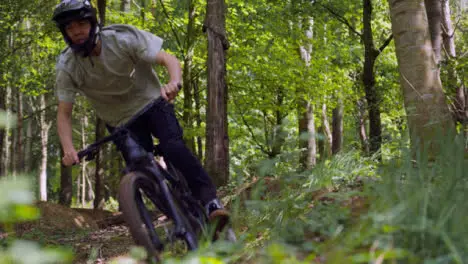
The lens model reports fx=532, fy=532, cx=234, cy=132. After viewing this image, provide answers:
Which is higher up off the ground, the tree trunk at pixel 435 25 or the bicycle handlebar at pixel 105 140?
the tree trunk at pixel 435 25

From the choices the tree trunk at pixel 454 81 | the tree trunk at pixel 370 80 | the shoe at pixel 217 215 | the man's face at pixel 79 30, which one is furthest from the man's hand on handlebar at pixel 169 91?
the tree trunk at pixel 370 80

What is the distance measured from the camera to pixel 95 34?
12.8ft

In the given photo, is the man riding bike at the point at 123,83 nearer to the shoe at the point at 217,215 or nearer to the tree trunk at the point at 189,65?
the shoe at the point at 217,215

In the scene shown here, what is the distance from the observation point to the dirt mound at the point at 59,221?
9578 mm

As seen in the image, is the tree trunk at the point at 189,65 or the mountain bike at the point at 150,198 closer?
the mountain bike at the point at 150,198

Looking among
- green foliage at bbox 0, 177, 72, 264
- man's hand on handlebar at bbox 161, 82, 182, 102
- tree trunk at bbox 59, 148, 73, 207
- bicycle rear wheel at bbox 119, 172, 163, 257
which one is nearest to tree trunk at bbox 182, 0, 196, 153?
tree trunk at bbox 59, 148, 73, 207

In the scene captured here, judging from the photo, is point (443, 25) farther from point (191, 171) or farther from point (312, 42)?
point (191, 171)

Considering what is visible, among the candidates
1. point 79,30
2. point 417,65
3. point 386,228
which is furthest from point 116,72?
point 417,65

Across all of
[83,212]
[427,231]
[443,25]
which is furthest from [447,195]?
[83,212]

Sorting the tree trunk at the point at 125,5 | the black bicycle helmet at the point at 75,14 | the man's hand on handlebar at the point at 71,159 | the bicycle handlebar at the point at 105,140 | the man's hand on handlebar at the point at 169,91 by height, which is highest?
the tree trunk at the point at 125,5

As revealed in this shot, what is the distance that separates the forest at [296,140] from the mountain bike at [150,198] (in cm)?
17

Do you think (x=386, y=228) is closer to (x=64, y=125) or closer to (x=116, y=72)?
(x=116, y=72)

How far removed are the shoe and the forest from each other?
182 millimetres

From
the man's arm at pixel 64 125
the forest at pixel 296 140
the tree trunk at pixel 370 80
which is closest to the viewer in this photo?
the forest at pixel 296 140
